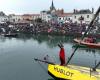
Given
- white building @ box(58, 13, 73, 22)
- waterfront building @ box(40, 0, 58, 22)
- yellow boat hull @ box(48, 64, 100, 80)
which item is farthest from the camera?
waterfront building @ box(40, 0, 58, 22)

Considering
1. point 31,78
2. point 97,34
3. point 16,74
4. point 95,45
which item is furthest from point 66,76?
point 97,34

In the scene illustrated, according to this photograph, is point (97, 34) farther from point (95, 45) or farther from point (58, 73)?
point (58, 73)

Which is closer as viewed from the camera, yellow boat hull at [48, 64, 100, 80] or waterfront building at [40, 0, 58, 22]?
yellow boat hull at [48, 64, 100, 80]

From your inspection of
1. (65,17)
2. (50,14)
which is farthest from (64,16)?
(50,14)

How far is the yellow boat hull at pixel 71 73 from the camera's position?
805 inches

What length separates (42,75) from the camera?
2667 centimetres

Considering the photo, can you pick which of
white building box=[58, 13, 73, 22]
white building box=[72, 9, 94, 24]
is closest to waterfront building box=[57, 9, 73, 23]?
white building box=[58, 13, 73, 22]

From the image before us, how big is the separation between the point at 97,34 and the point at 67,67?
52043mm

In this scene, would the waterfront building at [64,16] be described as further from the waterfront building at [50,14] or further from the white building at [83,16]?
the white building at [83,16]

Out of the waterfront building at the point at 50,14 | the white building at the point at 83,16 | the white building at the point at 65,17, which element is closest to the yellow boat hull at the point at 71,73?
the white building at the point at 83,16

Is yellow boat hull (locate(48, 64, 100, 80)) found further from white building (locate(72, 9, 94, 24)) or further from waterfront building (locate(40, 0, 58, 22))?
waterfront building (locate(40, 0, 58, 22))

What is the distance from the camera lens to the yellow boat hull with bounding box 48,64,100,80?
20.5 meters

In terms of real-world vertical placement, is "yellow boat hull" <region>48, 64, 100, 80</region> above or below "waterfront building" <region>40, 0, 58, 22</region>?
below

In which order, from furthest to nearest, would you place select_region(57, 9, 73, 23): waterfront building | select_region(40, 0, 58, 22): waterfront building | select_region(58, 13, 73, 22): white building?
select_region(40, 0, 58, 22): waterfront building, select_region(57, 9, 73, 23): waterfront building, select_region(58, 13, 73, 22): white building
